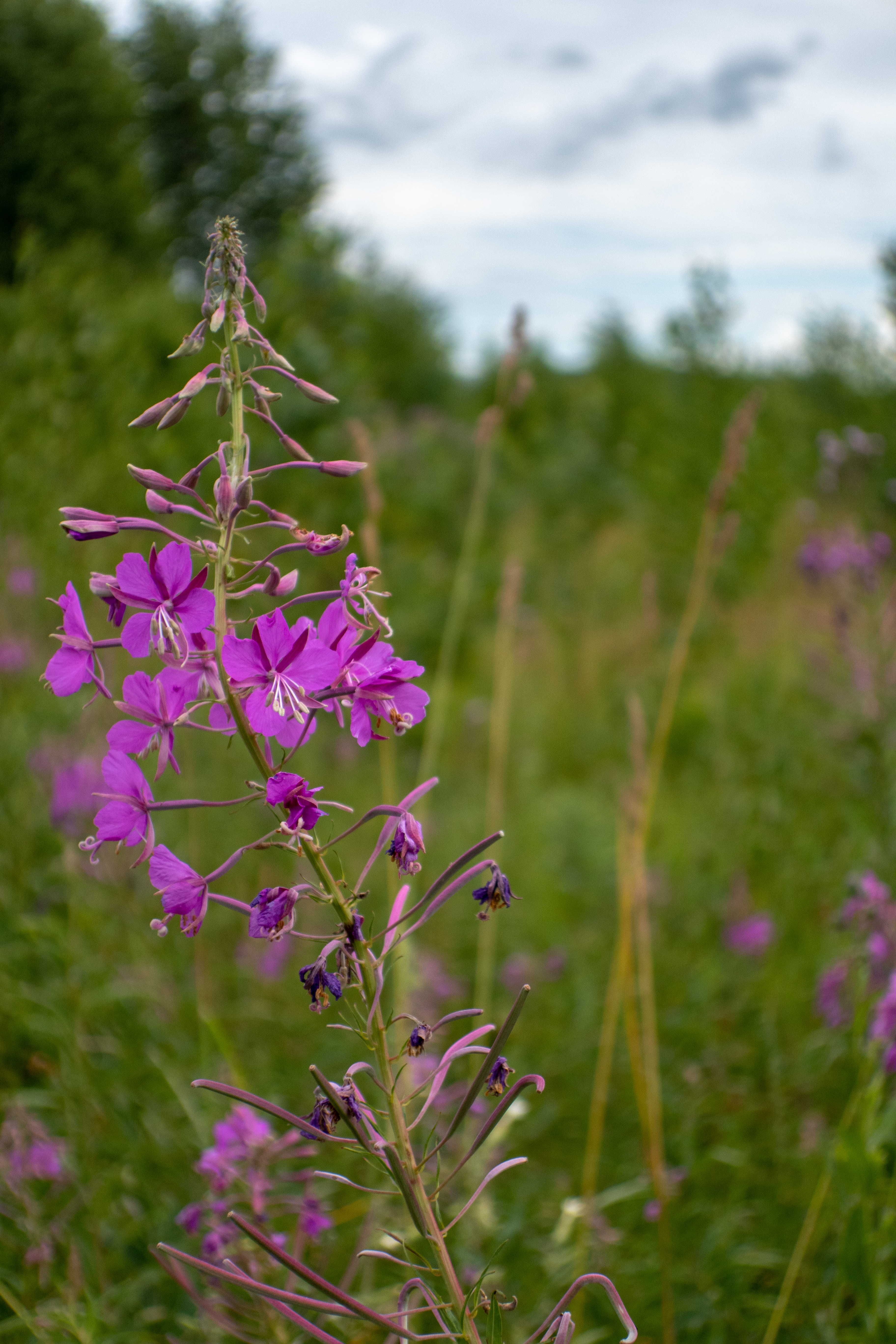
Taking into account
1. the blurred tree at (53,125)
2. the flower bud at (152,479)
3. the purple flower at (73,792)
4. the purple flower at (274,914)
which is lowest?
the purple flower at (73,792)

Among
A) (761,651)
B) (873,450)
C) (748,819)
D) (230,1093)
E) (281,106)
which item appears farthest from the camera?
(281,106)

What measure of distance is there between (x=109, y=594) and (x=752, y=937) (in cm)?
373

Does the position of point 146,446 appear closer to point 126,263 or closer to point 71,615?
point 71,615

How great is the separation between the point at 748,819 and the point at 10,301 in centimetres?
729

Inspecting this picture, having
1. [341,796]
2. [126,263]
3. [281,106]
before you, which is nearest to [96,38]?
[126,263]

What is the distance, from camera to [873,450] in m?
4.68

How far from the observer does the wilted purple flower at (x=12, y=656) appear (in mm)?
4797

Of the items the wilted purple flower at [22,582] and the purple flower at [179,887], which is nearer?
the purple flower at [179,887]

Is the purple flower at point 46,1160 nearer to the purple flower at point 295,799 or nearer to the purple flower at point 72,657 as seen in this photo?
the purple flower at point 72,657

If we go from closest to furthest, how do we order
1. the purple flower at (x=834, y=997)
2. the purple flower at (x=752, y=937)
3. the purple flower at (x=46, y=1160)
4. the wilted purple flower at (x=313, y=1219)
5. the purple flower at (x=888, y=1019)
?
the wilted purple flower at (x=313, y=1219) → the purple flower at (x=888, y=1019) → the purple flower at (x=46, y=1160) → the purple flower at (x=834, y=997) → the purple flower at (x=752, y=937)

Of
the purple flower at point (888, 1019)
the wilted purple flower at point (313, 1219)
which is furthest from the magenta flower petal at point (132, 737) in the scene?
the purple flower at point (888, 1019)

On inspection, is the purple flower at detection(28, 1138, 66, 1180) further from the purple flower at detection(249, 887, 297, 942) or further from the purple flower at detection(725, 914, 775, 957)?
the purple flower at detection(725, 914, 775, 957)

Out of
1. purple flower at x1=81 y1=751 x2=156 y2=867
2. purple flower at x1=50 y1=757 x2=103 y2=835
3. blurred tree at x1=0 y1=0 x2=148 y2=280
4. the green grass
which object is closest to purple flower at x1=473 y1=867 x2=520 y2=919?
purple flower at x1=81 y1=751 x2=156 y2=867

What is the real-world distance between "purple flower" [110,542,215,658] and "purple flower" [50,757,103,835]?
2344 millimetres
